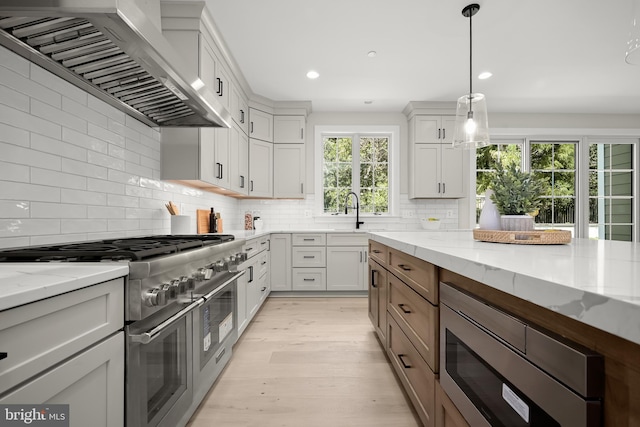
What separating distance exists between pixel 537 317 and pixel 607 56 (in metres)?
3.95

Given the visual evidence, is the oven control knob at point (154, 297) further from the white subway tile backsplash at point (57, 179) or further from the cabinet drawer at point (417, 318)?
the cabinet drawer at point (417, 318)

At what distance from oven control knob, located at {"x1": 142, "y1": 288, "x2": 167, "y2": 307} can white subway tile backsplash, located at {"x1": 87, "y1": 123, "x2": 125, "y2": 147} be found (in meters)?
1.20

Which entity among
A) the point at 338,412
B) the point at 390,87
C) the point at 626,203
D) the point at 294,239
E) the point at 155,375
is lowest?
the point at 338,412

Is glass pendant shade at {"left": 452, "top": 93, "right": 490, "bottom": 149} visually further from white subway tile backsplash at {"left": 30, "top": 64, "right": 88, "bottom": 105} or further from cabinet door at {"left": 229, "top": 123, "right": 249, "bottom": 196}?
white subway tile backsplash at {"left": 30, "top": 64, "right": 88, "bottom": 105}

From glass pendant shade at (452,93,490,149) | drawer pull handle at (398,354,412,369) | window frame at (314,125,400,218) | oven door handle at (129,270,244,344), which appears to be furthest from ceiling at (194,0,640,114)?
drawer pull handle at (398,354,412,369)

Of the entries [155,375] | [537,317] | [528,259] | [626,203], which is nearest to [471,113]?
[528,259]

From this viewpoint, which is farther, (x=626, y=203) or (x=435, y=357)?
(x=626, y=203)

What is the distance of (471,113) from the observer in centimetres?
234

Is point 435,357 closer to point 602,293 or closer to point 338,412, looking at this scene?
Answer: point 338,412

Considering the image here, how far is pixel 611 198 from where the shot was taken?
16.0 ft

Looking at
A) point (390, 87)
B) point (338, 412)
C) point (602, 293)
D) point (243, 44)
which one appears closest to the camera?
point (602, 293)

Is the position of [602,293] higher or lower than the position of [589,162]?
lower

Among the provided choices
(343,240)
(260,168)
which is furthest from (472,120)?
(260,168)

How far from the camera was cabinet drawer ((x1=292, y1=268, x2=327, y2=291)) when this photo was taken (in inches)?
164
